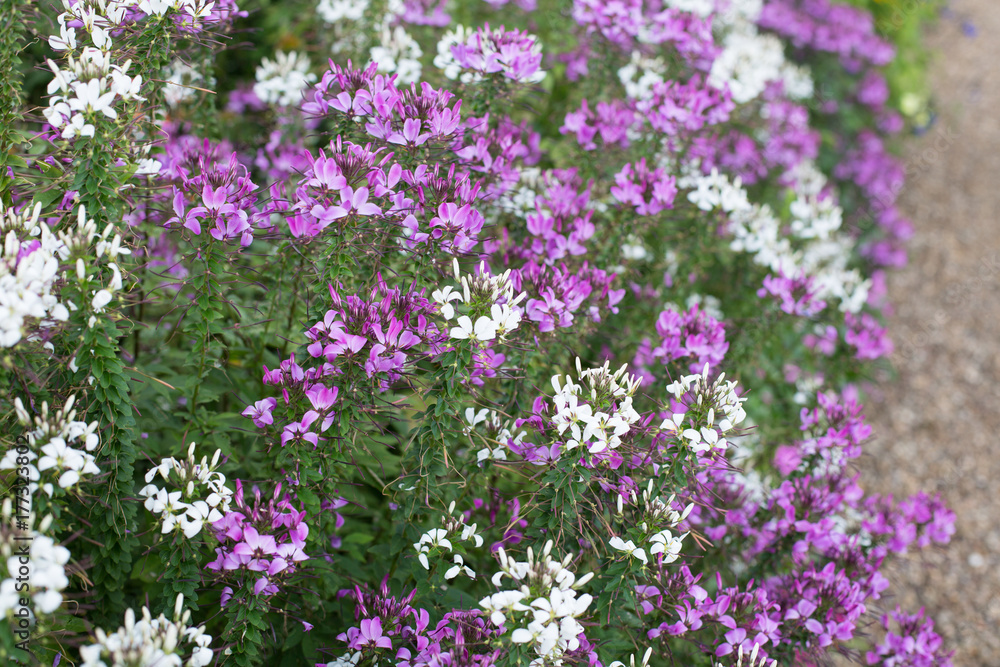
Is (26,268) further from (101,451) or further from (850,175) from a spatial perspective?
(850,175)

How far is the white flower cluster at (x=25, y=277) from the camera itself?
61.5 inches

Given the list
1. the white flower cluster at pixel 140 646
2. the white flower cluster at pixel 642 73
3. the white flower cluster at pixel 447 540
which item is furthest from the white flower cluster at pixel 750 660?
the white flower cluster at pixel 642 73

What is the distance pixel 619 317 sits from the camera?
3135mm

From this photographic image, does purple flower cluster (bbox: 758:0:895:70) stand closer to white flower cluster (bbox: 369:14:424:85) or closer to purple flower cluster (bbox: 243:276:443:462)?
white flower cluster (bbox: 369:14:424:85)

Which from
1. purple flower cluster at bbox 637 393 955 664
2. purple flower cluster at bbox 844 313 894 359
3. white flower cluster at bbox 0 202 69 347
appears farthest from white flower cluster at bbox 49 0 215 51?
purple flower cluster at bbox 844 313 894 359

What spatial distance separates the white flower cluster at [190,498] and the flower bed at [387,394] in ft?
0.04

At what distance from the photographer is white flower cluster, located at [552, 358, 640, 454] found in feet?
5.95

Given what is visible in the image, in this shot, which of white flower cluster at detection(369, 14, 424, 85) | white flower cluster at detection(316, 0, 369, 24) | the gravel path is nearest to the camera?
white flower cluster at detection(369, 14, 424, 85)

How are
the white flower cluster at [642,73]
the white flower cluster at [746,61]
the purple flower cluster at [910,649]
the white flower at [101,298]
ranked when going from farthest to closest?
the white flower cluster at [746,61] < the white flower cluster at [642,73] < the purple flower cluster at [910,649] < the white flower at [101,298]

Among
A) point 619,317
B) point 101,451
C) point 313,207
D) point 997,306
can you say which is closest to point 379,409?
point 313,207

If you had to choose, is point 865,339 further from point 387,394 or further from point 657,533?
point 387,394

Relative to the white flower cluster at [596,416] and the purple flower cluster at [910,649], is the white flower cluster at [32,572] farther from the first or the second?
the purple flower cluster at [910,649]

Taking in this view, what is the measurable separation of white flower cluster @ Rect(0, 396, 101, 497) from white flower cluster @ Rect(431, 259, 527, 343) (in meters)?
0.91

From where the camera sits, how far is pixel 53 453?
1663 millimetres
